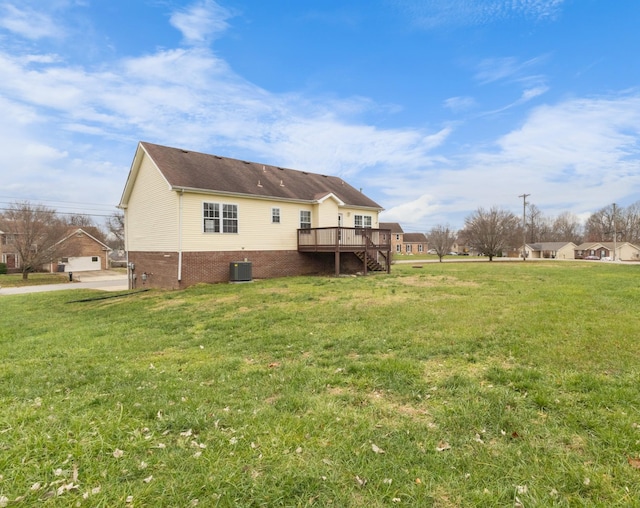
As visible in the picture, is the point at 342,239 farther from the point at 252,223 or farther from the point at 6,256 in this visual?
the point at 6,256

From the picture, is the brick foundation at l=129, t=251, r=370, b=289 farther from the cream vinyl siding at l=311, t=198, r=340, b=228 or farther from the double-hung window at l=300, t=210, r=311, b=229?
the cream vinyl siding at l=311, t=198, r=340, b=228

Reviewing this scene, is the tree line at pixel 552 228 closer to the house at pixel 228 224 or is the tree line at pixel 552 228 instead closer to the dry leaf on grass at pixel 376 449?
the house at pixel 228 224

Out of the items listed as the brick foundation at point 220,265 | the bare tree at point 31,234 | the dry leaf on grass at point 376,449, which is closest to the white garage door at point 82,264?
the bare tree at point 31,234

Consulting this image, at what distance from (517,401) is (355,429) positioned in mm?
1787

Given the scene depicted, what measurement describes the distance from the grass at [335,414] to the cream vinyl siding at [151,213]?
9.33m

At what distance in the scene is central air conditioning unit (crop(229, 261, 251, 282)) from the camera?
16.1 metres

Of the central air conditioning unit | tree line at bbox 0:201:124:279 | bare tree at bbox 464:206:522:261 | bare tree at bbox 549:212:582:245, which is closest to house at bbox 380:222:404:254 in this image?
bare tree at bbox 464:206:522:261

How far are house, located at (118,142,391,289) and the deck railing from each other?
53 mm

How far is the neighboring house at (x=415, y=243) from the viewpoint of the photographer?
84.4 m

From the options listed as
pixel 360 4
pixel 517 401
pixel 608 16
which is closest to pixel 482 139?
pixel 608 16

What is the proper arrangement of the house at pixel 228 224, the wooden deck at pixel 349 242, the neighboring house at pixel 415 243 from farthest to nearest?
Result: the neighboring house at pixel 415 243, the wooden deck at pixel 349 242, the house at pixel 228 224

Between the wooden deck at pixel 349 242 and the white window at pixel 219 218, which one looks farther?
the wooden deck at pixel 349 242

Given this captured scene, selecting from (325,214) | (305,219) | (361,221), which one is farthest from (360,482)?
(361,221)

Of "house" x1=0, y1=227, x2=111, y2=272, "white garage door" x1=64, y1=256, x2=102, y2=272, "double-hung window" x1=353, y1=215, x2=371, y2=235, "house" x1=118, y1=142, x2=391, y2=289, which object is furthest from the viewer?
"white garage door" x1=64, y1=256, x2=102, y2=272
